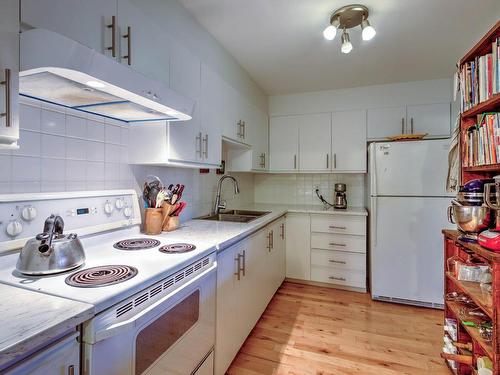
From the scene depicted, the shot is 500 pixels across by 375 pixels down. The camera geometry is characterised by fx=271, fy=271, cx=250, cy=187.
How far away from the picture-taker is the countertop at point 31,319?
541 millimetres

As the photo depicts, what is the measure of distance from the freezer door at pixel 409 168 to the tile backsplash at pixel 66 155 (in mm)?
2018

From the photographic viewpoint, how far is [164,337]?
999 millimetres

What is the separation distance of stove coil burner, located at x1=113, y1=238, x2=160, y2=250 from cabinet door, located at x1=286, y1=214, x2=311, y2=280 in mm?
1879

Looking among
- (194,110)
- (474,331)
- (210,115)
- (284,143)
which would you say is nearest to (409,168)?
(284,143)

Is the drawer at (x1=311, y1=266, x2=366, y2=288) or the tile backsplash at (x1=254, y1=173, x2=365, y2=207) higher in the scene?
the tile backsplash at (x1=254, y1=173, x2=365, y2=207)

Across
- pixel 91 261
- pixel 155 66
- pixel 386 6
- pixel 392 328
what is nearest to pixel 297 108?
pixel 386 6

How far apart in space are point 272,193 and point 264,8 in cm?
230

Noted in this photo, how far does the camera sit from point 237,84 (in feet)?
8.21

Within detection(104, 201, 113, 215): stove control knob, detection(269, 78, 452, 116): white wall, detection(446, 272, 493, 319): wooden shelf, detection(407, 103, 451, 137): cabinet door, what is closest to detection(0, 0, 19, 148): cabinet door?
detection(104, 201, 113, 215): stove control knob

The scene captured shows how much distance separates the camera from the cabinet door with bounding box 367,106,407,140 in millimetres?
2924

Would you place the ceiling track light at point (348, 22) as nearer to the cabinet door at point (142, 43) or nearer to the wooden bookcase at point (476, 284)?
the wooden bookcase at point (476, 284)

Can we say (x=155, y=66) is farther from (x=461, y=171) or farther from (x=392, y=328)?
(x=392, y=328)

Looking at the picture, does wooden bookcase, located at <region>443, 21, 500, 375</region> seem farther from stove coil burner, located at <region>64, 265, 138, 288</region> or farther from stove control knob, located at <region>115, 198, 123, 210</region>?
stove control knob, located at <region>115, 198, 123, 210</region>

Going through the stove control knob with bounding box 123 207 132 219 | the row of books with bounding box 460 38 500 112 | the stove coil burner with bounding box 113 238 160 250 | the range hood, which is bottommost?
the stove coil burner with bounding box 113 238 160 250
